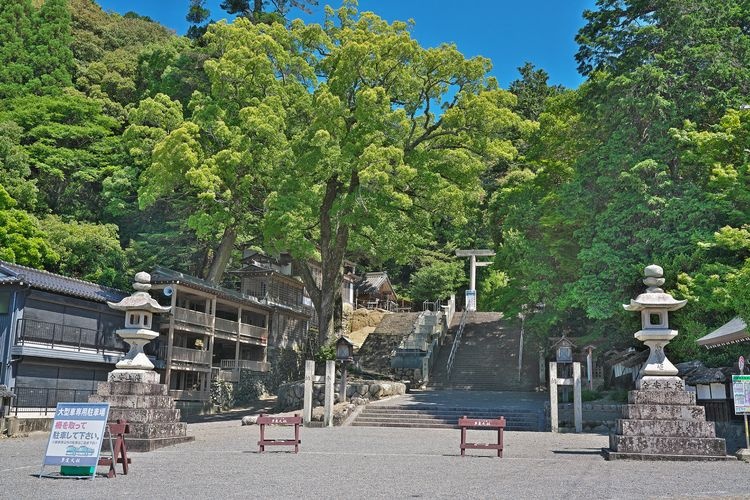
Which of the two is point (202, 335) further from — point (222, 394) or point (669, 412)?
point (669, 412)

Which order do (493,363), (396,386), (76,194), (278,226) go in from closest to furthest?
(278,226), (396,386), (493,363), (76,194)

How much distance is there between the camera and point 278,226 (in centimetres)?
→ 2575

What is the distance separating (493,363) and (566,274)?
36.3ft

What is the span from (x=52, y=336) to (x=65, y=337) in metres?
0.70

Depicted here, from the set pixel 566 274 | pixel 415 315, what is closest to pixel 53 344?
pixel 566 274

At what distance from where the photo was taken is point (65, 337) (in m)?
25.0

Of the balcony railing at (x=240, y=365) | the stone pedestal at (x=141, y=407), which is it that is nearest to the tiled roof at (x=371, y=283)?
the balcony railing at (x=240, y=365)

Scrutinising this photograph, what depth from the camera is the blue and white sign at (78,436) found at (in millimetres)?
9906

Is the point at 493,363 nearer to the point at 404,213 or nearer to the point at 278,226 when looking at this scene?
the point at 404,213

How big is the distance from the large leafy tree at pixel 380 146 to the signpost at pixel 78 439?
50.3ft

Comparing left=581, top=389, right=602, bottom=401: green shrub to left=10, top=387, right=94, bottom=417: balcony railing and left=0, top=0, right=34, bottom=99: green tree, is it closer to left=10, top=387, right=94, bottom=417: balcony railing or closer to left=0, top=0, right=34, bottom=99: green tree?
left=10, top=387, right=94, bottom=417: balcony railing

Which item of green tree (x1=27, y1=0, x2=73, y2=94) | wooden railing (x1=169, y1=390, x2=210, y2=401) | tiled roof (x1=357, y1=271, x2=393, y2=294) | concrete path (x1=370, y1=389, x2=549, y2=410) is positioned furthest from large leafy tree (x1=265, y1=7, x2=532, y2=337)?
green tree (x1=27, y1=0, x2=73, y2=94)

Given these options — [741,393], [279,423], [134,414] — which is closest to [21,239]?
[134,414]

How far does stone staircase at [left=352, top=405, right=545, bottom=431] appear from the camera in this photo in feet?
69.6
